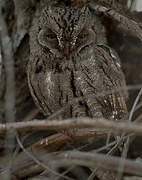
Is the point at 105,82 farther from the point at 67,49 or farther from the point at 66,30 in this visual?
the point at 66,30

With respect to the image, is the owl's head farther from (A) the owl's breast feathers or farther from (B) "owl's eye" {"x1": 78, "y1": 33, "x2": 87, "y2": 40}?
(A) the owl's breast feathers

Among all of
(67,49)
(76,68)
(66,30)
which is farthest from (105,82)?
(66,30)

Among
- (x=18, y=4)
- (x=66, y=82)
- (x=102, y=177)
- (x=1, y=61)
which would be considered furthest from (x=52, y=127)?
(x=18, y=4)

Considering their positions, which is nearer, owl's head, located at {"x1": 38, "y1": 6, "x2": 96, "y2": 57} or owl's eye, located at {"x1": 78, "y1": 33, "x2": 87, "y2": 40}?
owl's head, located at {"x1": 38, "y1": 6, "x2": 96, "y2": 57}

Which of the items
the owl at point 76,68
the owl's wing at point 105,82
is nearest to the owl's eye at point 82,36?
the owl at point 76,68

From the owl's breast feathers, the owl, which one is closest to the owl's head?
→ the owl

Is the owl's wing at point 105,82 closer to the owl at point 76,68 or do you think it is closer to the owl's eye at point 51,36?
the owl at point 76,68

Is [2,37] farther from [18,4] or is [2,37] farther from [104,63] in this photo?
[104,63]
